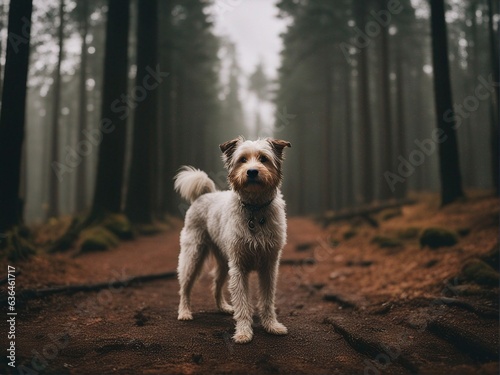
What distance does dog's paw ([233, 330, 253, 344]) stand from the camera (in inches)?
174

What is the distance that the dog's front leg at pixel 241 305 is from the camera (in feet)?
14.8

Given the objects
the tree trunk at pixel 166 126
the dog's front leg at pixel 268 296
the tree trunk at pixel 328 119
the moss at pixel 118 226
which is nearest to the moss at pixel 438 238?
the dog's front leg at pixel 268 296

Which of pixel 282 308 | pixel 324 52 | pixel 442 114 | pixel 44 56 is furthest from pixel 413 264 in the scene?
pixel 44 56

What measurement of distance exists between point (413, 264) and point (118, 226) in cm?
937

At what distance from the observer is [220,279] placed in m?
6.11

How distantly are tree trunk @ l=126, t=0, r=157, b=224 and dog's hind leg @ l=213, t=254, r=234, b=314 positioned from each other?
9.69m

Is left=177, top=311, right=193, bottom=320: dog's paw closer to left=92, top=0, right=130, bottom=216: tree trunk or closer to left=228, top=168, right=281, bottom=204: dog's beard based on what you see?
left=228, top=168, right=281, bottom=204: dog's beard

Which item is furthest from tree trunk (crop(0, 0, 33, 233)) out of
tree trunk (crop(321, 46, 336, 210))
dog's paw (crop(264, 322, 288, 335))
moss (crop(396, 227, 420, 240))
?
tree trunk (crop(321, 46, 336, 210))

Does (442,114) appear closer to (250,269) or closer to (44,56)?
(250,269)

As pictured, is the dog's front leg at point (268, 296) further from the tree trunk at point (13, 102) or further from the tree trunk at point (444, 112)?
the tree trunk at point (444, 112)

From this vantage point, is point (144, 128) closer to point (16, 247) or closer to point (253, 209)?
point (16, 247)

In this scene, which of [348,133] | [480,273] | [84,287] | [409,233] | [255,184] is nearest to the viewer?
[255,184]

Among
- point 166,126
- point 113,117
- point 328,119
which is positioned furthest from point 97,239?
point 328,119

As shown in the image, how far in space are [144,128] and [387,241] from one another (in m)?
10.4
